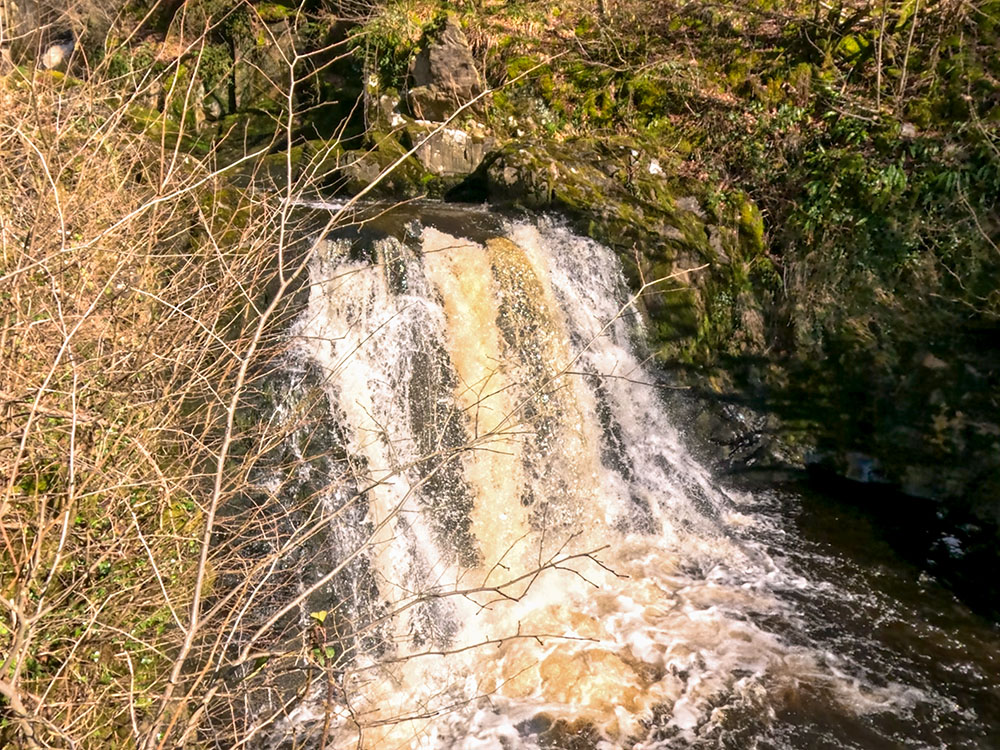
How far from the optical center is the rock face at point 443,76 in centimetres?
796

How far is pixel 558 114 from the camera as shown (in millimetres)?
8164

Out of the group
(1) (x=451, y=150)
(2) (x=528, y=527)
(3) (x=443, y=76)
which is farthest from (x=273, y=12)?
(2) (x=528, y=527)

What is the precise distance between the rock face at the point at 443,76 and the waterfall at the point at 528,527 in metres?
2.48

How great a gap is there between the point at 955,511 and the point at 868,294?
2.12 metres

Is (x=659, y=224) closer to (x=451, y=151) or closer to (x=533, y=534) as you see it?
(x=451, y=151)

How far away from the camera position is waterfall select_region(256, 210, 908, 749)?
170 inches

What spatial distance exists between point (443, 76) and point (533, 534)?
5303mm

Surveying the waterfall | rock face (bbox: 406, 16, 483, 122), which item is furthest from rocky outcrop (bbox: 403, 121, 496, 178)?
the waterfall

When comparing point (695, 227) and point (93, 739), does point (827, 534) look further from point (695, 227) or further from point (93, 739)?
point (93, 739)

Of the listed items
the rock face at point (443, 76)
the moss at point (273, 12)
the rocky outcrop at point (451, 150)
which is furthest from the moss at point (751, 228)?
the moss at point (273, 12)

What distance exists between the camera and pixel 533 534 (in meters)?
5.52

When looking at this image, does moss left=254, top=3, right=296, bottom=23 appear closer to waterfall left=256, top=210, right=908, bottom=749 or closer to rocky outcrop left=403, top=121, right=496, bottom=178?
rocky outcrop left=403, top=121, right=496, bottom=178

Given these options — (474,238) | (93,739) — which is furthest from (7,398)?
(474,238)

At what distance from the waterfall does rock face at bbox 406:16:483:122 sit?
2482 mm
